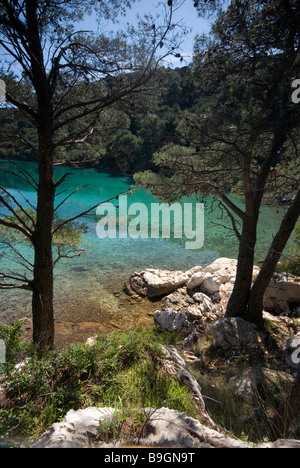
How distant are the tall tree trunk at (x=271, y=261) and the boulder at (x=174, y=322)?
150cm

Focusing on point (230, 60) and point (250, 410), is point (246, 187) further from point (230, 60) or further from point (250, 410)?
point (250, 410)

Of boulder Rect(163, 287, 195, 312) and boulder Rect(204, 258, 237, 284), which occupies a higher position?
boulder Rect(204, 258, 237, 284)

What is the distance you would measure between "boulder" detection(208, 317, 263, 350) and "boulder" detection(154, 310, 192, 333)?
106 cm

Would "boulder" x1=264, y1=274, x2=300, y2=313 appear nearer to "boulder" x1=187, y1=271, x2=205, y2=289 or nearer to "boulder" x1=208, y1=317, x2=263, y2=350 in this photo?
"boulder" x1=208, y1=317, x2=263, y2=350

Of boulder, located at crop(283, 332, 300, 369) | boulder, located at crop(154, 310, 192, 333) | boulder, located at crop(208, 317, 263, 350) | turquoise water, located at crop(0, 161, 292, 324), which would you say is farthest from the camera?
turquoise water, located at crop(0, 161, 292, 324)

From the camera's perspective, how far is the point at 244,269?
549 cm

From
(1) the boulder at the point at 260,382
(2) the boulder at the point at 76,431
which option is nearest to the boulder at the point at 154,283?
(1) the boulder at the point at 260,382

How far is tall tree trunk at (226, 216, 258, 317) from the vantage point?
17.7 feet

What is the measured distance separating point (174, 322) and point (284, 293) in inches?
111

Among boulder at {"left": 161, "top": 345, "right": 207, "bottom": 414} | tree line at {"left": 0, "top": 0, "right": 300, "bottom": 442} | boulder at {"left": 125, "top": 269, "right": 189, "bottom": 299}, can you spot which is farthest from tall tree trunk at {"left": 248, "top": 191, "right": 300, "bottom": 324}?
boulder at {"left": 125, "top": 269, "right": 189, "bottom": 299}

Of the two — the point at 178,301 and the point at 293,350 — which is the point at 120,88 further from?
the point at 178,301

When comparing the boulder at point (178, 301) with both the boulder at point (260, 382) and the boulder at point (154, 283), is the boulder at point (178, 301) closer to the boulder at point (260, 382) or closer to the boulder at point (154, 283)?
the boulder at point (154, 283)

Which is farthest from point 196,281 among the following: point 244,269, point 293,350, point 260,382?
point 260,382

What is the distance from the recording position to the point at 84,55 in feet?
11.3
